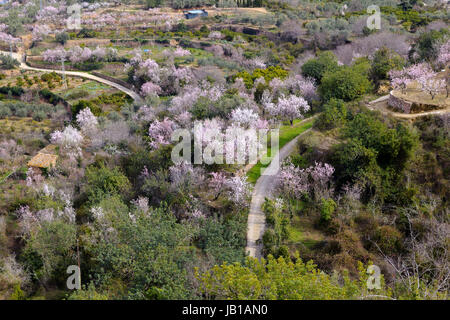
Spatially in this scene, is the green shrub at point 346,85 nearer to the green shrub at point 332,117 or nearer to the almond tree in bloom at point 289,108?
the almond tree in bloom at point 289,108

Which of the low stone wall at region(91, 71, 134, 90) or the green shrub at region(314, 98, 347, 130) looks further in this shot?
the low stone wall at region(91, 71, 134, 90)

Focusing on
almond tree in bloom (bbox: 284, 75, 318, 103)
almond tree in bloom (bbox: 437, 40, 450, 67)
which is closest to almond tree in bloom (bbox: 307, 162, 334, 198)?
almond tree in bloom (bbox: 284, 75, 318, 103)

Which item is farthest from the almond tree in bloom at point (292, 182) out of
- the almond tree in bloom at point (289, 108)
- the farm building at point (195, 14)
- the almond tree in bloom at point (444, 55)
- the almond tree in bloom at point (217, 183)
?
the farm building at point (195, 14)

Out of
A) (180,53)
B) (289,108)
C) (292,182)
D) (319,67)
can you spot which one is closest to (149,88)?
(180,53)

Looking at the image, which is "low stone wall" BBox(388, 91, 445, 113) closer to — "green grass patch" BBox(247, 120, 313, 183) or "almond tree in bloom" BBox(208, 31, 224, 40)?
"green grass patch" BBox(247, 120, 313, 183)

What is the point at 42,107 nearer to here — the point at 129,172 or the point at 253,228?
the point at 129,172

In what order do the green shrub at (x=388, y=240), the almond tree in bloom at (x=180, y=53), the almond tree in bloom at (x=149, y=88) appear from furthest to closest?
the almond tree in bloom at (x=180, y=53) → the almond tree in bloom at (x=149, y=88) → the green shrub at (x=388, y=240)

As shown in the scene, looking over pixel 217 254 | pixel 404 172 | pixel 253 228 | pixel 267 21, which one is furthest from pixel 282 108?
pixel 267 21

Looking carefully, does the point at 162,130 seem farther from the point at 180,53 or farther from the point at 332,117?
the point at 180,53
